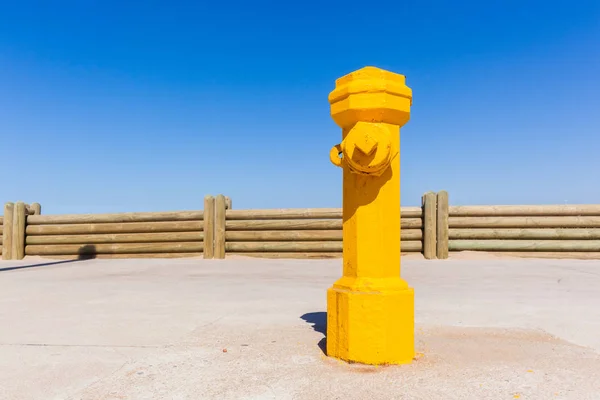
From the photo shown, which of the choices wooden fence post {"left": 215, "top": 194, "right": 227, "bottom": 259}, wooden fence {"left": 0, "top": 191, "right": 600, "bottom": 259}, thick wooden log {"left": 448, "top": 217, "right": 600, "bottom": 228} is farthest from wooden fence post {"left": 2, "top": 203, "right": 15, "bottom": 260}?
thick wooden log {"left": 448, "top": 217, "right": 600, "bottom": 228}

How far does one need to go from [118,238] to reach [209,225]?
2332mm

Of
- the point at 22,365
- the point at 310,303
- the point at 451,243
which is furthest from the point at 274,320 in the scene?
the point at 451,243

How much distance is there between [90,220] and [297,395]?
32.5ft

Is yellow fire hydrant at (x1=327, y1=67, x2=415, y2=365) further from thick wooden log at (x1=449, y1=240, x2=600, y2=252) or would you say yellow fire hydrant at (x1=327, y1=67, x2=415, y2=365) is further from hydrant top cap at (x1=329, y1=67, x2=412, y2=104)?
thick wooden log at (x1=449, y1=240, x2=600, y2=252)

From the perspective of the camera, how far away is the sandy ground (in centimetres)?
205

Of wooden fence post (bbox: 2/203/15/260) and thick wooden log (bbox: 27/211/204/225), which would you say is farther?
wooden fence post (bbox: 2/203/15/260)

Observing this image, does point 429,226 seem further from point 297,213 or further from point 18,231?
point 18,231

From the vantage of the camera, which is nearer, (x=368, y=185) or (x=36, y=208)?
(x=368, y=185)

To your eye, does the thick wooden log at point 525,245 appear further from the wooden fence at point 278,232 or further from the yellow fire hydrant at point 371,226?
the yellow fire hydrant at point 371,226

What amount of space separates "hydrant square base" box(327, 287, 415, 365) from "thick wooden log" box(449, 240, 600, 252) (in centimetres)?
761

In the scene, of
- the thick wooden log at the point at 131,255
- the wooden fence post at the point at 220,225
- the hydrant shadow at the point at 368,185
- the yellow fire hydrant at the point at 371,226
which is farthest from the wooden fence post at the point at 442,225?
the hydrant shadow at the point at 368,185

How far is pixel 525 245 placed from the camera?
9.41 m

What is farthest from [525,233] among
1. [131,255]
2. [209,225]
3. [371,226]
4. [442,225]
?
[131,255]

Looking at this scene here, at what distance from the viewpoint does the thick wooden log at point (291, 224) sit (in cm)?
966
